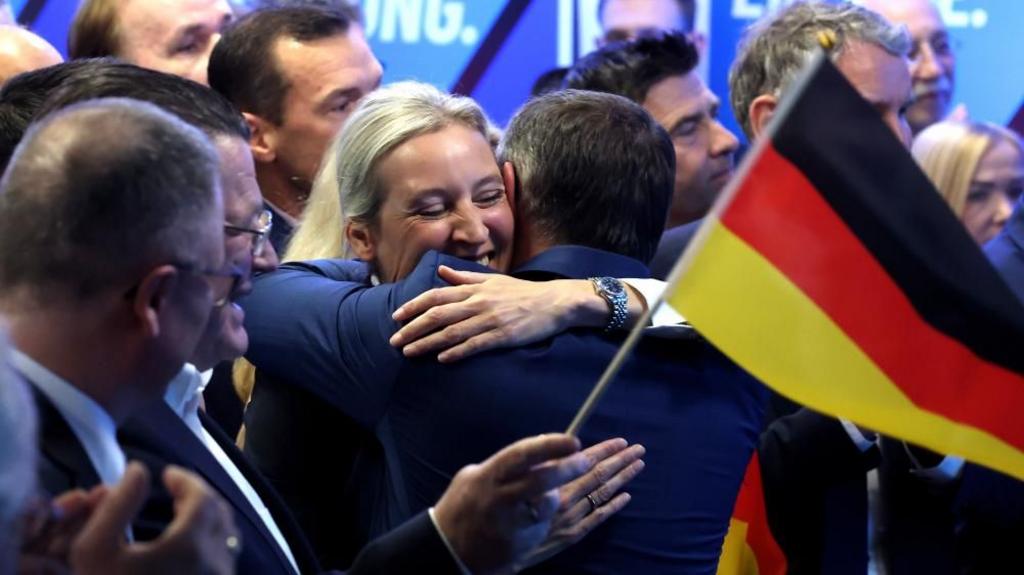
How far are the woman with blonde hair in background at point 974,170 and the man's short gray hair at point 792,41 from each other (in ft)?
2.06

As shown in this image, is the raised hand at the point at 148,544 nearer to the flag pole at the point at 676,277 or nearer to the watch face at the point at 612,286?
the flag pole at the point at 676,277

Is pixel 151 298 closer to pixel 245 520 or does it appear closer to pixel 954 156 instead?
pixel 245 520

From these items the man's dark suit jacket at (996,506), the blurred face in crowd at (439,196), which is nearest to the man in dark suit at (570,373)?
the blurred face in crowd at (439,196)

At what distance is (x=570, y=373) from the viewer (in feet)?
9.05

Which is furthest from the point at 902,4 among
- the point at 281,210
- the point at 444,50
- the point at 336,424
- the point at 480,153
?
the point at 336,424

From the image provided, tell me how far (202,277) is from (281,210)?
226 cm

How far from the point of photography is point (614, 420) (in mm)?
2785

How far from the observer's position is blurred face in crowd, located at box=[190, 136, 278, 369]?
2477mm

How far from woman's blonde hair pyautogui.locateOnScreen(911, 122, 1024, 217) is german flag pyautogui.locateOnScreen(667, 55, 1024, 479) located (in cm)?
291

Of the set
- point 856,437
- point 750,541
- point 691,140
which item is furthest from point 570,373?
point 691,140

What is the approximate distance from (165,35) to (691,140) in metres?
1.54

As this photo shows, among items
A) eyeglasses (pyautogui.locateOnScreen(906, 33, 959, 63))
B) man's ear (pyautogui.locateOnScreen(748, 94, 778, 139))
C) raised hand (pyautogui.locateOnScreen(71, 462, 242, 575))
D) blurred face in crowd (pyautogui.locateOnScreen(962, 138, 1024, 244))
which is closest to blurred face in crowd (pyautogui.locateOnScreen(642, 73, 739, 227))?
man's ear (pyautogui.locateOnScreen(748, 94, 778, 139))

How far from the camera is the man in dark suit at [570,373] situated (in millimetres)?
2732

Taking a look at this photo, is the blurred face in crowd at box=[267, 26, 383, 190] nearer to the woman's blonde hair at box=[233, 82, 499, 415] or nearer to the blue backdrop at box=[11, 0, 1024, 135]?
the woman's blonde hair at box=[233, 82, 499, 415]
